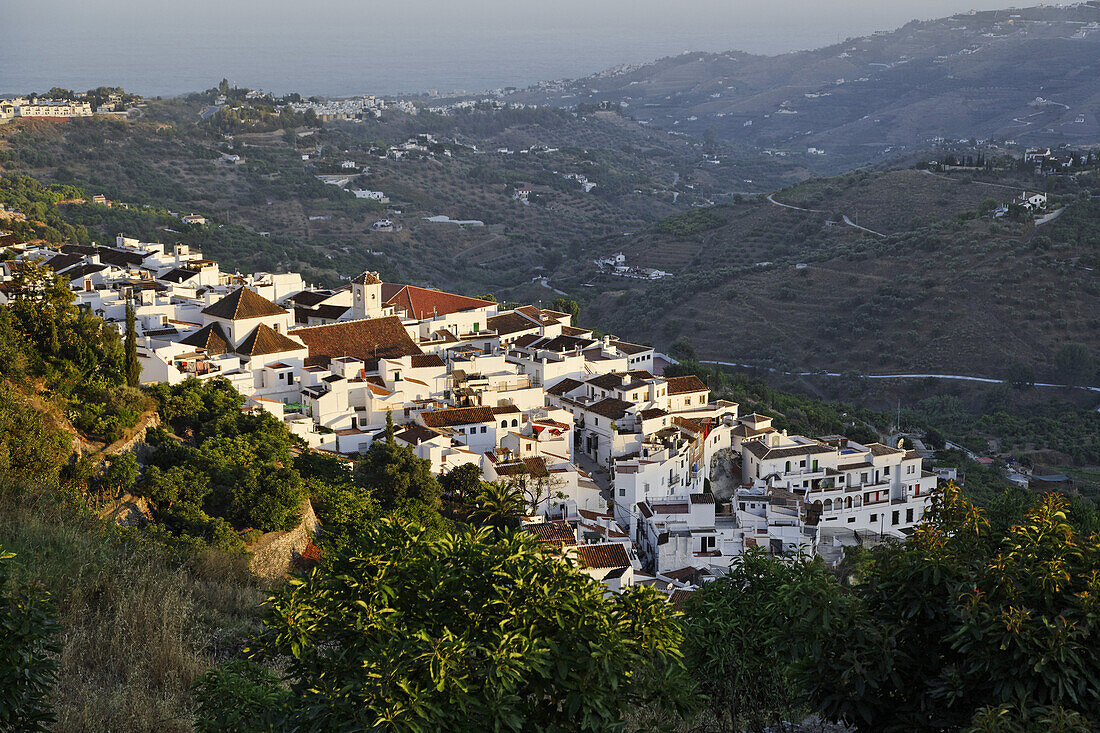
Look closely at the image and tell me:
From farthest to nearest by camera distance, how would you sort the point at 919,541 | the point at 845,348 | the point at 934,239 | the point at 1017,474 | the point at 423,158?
the point at 423,158 < the point at 934,239 < the point at 845,348 < the point at 1017,474 < the point at 919,541

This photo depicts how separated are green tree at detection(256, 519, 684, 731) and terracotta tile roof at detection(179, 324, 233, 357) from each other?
52.4ft

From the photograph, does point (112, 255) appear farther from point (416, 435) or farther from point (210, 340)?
point (416, 435)

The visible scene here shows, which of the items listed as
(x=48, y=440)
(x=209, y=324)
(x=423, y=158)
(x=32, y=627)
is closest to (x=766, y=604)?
(x=32, y=627)

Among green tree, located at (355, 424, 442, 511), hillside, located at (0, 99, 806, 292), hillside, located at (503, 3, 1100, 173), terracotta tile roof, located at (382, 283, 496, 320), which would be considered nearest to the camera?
green tree, located at (355, 424, 442, 511)

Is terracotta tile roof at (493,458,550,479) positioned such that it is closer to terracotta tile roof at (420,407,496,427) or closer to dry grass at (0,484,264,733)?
terracotta tile roof at (420,407,496,427)

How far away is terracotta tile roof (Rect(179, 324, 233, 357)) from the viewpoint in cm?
1953

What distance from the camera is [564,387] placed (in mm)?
22000

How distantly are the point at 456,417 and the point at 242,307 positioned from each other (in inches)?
206

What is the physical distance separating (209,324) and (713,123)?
126261 millimetres

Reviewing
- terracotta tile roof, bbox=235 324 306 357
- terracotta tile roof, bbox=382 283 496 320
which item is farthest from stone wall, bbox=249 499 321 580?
terracotta tile roof, bbox=382 283 496 320

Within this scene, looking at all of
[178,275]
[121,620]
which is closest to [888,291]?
[178,275]

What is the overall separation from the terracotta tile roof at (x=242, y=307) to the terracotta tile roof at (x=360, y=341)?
0.72 meters

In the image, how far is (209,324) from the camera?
20.6m

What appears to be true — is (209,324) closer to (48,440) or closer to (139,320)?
(139,320)
